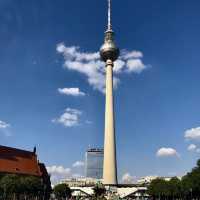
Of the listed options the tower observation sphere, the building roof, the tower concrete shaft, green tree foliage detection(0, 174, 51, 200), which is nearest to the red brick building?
the building roof

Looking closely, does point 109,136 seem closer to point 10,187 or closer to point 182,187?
point 182,187

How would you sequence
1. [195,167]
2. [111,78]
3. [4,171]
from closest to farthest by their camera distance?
[195,167] < [4,171] < [111,78]

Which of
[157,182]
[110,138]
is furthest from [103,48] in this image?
[157,182]

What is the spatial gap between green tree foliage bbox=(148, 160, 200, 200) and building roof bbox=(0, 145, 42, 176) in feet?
160

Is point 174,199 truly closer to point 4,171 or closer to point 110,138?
point 110,138

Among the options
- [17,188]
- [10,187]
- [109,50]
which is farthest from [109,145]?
[10,187]

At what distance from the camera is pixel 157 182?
14175 cm

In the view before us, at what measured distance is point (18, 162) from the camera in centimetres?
13938

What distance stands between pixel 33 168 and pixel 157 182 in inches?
2034

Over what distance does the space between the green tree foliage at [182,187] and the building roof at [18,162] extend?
160ft

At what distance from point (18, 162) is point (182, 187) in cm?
6495

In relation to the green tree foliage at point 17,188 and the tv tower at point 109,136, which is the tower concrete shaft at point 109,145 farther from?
the green tree foliage at point 17,188

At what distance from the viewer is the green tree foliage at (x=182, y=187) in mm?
105250

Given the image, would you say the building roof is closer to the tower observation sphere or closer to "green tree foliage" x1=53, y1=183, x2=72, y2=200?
"green tree foliage" x1=53, y1=183, x2=72, y2=200
